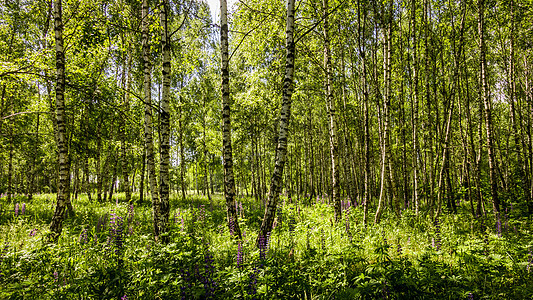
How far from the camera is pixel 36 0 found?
11555 millimetres

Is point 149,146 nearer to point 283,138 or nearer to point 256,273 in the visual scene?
point 283,138

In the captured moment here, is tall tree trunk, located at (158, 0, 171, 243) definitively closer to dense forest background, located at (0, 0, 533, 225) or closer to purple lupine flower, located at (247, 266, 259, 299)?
dense forest background, located at (0, 0, 533, 225)

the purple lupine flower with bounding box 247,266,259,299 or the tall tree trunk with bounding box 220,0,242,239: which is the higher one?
the tall tree trunk with bounding box 220,0,242,239

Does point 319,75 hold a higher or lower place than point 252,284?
higher

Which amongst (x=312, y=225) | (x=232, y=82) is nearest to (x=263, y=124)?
(x=232, y=82)

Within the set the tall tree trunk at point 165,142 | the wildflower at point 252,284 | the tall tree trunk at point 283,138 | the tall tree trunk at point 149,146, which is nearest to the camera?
the wildflower at point 252,284

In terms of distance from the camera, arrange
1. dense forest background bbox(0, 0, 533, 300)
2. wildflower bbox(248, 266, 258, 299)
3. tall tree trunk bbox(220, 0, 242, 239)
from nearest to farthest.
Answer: wildflower bbox(248, 266, 258, 299)
dense forest background bbox(0, 0, 533, 300)
tall tree trunk bbox(220, 0, 242, 239)

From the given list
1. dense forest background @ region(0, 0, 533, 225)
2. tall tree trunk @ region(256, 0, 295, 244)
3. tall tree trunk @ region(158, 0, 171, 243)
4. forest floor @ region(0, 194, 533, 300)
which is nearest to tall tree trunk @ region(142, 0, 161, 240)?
dense forest background @ region(0, 0, 533, 225)

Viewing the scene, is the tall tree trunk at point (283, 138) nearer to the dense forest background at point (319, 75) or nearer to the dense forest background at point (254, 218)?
the dense forest background at point (254, 218)

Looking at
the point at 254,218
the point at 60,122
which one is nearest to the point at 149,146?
the point at 60,122

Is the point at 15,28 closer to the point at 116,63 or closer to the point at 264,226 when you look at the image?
the point at 116,63

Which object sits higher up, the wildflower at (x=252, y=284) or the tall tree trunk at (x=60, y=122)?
the tall tree trunk at (x=60, y=122)

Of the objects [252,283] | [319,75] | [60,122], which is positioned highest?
[319,75]

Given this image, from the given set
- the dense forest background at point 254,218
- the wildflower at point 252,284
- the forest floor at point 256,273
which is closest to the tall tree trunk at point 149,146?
the dense forest background at point 254,218
